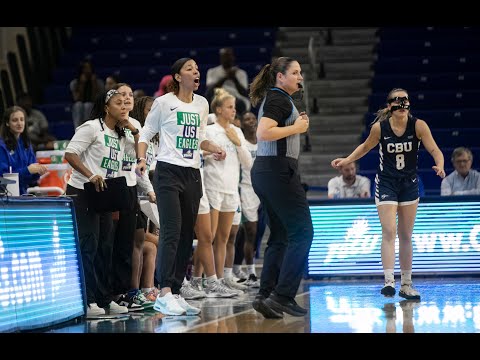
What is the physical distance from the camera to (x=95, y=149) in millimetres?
6922

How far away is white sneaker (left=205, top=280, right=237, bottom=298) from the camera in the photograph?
327 inches

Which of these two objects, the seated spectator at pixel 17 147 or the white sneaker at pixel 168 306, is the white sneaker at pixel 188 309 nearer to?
Result: the white sneaker at pixel 168 306

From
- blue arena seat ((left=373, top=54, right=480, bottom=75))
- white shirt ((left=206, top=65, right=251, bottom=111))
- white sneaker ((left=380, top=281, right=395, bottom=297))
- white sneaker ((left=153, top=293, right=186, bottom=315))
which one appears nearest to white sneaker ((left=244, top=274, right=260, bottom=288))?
white sneaker ((left=380, top=281, right=395, bottom=297))

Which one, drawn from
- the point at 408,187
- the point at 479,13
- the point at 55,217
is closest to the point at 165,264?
the point at 55,217

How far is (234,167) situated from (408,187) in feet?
5.90

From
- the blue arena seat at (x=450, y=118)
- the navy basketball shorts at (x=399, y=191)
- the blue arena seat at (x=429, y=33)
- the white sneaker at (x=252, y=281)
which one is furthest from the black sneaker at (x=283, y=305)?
the blue arena seat at (x=429, y=33)

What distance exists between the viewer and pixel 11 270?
577 centimetres

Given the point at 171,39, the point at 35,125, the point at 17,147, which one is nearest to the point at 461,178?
the point at 17,147

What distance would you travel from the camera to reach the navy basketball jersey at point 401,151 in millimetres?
8000

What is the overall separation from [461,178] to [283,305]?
459 centimetres

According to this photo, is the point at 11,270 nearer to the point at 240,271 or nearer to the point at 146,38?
the point at 240,271

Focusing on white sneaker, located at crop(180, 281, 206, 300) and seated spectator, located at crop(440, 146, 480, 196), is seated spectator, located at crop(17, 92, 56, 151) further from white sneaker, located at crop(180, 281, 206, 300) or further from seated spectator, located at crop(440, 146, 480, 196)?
seated spectator, located at crop(440, 146, 480, 196)

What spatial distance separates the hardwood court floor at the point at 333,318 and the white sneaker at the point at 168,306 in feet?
0.18

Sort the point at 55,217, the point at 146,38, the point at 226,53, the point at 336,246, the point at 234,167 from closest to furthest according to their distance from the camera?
the point at 55,217, the point at 234,167, the point at 336,246, the point at 226,53, the point at 146,38
